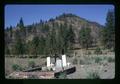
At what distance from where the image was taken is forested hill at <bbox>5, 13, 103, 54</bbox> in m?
1.99

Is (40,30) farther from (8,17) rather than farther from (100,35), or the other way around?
(100,35)

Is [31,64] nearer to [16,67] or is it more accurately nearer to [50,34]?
[16,67]

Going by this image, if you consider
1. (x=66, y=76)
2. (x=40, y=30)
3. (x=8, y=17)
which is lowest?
(x=66, y=76)

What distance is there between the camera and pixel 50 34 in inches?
78.9

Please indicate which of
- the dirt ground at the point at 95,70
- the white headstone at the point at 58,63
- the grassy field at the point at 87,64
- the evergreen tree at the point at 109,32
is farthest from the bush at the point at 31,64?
the evergreen tree at the point at 109,32

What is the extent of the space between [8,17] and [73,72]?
0.84 m

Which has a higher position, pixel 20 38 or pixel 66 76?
pixel 20 38

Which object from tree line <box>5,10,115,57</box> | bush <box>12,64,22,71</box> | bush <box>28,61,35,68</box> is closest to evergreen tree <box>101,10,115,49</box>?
tree line <box>5,10,115,57</box>

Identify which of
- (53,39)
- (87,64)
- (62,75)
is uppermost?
(53,39)

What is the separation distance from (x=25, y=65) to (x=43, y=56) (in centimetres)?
20

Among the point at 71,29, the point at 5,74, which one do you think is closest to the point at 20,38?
the point at 5,74

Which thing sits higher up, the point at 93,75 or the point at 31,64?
the point at 31,64

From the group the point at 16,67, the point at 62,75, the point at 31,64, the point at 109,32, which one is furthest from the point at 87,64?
the point at 16,67

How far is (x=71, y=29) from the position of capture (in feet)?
6.53
